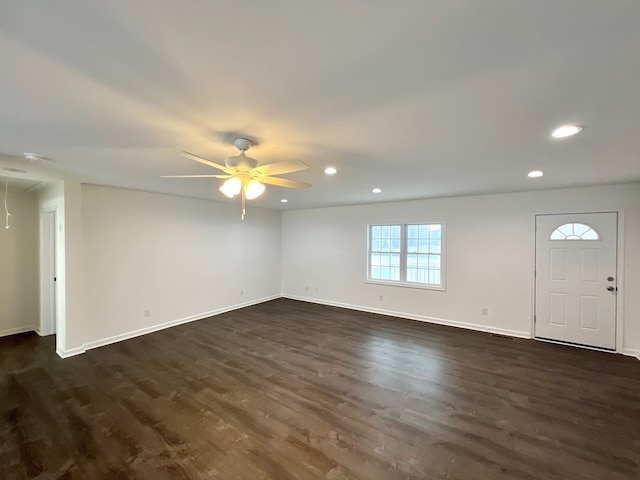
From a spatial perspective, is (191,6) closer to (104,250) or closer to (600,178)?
(104,250)

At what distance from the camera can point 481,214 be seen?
497 centimetres

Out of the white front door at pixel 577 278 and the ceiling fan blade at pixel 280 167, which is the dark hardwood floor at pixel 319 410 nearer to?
the white front door at pixel 577 278

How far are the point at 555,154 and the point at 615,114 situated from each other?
0.91 metres

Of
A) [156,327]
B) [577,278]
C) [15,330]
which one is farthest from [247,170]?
[15,330]

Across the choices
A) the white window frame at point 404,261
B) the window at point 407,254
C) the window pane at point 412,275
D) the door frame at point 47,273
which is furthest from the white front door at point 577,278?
the door frame at point 47,273

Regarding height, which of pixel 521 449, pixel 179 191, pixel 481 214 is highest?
pixel 179 191

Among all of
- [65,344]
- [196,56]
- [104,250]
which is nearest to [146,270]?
[104,250]

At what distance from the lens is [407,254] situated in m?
5.86

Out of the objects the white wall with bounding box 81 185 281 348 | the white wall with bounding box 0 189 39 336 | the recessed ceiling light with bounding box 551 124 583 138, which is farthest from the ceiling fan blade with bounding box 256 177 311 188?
the white wall with bounding box 0 189 39 336

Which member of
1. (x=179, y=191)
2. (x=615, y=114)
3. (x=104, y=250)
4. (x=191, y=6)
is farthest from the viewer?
(x=179, y=191)

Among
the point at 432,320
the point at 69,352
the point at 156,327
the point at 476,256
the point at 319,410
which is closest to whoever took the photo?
the point at 319,410

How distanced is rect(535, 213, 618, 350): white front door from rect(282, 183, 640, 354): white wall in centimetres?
12

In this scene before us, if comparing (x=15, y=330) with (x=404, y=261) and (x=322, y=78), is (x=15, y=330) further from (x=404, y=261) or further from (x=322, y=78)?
(x=404, y=261)

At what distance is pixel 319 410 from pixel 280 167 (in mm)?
2266
